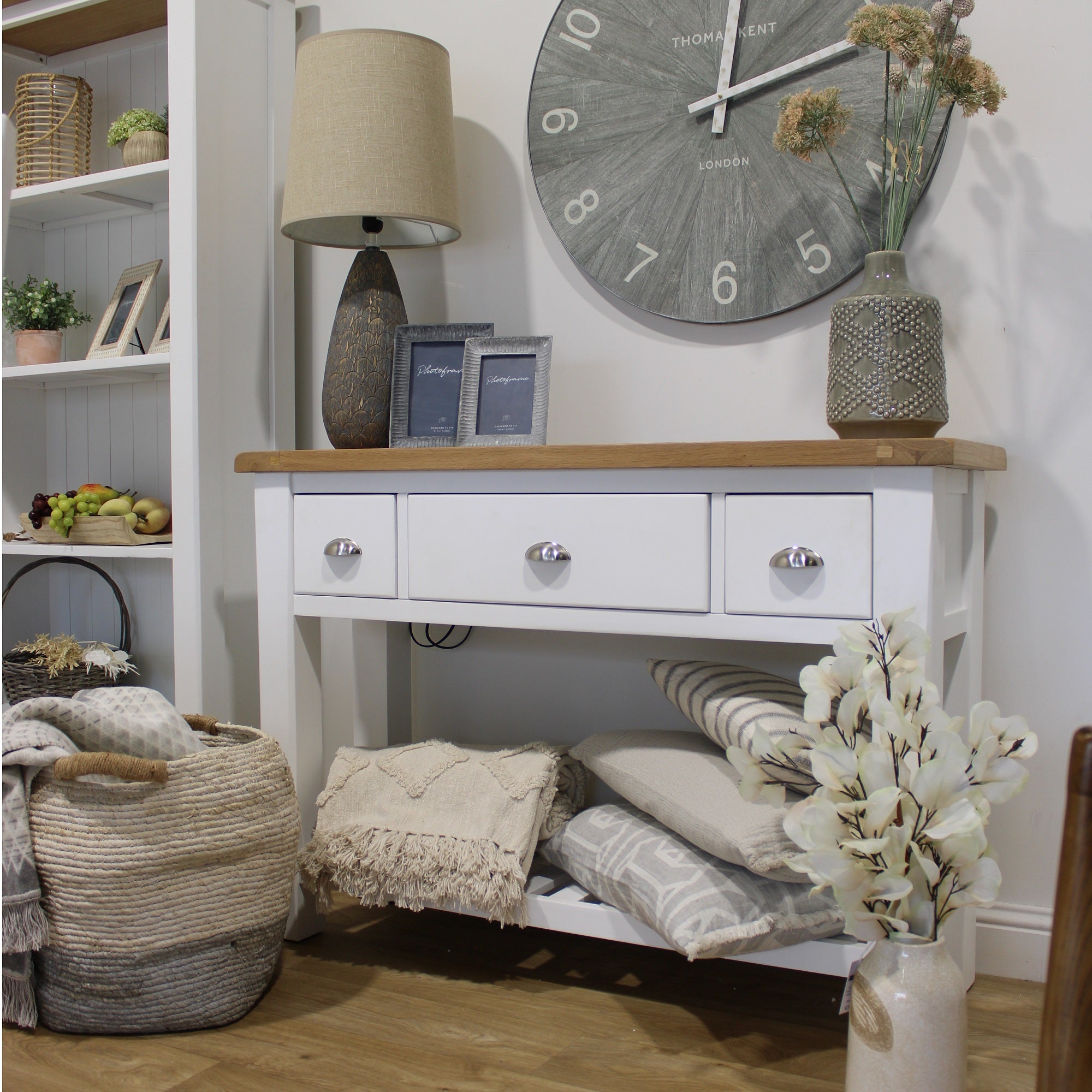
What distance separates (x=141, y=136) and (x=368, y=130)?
625 mm

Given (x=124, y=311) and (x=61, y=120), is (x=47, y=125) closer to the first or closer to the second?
(x=61, y=120)

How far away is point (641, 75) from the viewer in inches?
77.3

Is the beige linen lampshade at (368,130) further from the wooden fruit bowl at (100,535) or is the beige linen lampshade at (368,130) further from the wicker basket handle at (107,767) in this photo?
the wicker basket handle at (107,767)

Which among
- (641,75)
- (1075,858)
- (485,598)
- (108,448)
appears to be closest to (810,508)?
(485,598)

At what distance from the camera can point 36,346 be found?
7.88 ft

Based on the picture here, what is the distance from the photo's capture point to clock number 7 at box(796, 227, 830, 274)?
1826 mm

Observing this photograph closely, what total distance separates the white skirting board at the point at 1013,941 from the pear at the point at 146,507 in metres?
1.71

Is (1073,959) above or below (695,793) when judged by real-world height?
above

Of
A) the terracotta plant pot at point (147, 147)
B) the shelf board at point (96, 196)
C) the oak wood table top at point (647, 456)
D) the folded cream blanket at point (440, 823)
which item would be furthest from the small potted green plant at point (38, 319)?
the folded cream blanket at point (440, 823)

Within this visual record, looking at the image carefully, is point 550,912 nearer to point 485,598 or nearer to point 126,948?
point 485,598

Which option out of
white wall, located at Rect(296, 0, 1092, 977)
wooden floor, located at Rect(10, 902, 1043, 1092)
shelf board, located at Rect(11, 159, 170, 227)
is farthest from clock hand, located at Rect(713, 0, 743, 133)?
wooden floor, located at Rect(10, 902, 1043, 1092)

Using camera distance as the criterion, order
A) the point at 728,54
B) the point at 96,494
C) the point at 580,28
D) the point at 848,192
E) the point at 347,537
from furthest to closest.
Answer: the point at 96,494 < the point at 580,28 < the point at 728,54 < the point at 347,537 < the point at 848,192

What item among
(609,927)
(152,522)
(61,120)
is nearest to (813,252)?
(609,927)

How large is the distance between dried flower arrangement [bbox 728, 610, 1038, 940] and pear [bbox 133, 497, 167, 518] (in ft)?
5.00
